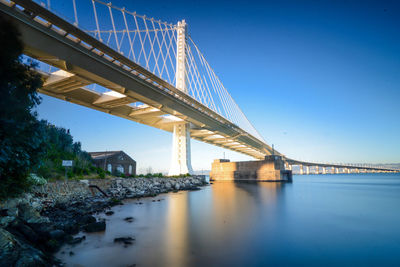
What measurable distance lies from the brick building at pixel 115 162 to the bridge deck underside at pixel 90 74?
23.1 feet

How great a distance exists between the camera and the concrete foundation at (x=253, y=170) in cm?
3828

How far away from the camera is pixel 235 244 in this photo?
515 cm

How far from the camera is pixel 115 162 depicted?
2859 cm

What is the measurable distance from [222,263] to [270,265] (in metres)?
0.99

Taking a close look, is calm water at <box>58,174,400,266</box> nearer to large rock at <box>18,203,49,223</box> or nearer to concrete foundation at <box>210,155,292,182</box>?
large rock at <box>18,203,49,223</box>

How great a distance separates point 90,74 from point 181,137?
52.8 feet

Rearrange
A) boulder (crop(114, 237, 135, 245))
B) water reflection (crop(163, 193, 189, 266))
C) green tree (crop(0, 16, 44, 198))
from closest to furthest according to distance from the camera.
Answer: water reflection (crop(163, 193, 189, 266)), green tree (crop(0, 16, 44, 198)), boulder (crop(114, 237, 135, 245))

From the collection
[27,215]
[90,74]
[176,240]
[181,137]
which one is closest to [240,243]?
[176,240]

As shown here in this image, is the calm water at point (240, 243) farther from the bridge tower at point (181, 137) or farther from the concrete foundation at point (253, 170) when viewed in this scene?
the concrete foundation at point (253, 170)

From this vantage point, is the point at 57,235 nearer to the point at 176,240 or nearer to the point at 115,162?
the point at 176,240

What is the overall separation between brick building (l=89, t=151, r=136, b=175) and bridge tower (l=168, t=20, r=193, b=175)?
7530 millimetres

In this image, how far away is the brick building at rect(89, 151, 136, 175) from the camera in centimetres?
2686

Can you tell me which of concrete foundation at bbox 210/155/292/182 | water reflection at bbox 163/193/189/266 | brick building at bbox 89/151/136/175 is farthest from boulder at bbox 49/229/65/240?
concrete foundation at bbox 210/155/292/182

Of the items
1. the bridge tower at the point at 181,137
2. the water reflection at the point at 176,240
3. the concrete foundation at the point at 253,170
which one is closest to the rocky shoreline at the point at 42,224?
the water reflection at the point at 176,240
